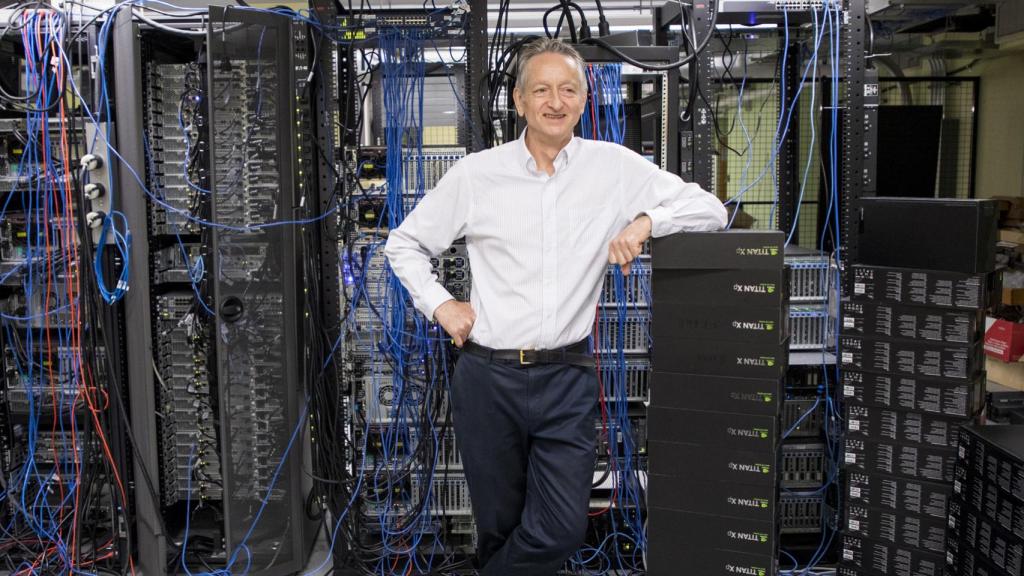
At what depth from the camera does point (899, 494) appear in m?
2.58

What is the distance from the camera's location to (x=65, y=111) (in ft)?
8.87

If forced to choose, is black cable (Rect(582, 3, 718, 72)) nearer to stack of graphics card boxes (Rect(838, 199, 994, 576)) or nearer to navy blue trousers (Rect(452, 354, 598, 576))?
stack of graphics card boxes (Rect(838, 199, 994, 576))

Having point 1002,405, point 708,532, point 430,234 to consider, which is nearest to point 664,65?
point 430,234

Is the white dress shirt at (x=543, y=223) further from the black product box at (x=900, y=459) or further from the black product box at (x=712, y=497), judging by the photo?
the black product box at (x=900, y=459)

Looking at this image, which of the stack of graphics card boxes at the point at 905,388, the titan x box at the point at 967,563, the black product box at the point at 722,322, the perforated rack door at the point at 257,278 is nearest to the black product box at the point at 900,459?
the stack of graphics card boxes at the point at 905,388

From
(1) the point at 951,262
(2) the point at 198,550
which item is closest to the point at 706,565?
(1) the point at 951,262

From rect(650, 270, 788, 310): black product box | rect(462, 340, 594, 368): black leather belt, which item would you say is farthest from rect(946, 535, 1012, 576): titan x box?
rect(462, 340, 594, 368): black leather belt

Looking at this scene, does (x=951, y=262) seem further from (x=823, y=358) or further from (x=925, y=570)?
(x=925, y=570)

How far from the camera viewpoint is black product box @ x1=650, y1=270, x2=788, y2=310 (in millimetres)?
2119

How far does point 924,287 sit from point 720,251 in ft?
2.89

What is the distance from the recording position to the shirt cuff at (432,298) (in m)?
2.17

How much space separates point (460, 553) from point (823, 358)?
5.39 feet

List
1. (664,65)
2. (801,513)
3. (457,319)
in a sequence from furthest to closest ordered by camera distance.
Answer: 1. (801,513)
2. (664,65)
3. (457,319)

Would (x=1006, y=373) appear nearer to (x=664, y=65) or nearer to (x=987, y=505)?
(x=987, y=505)
